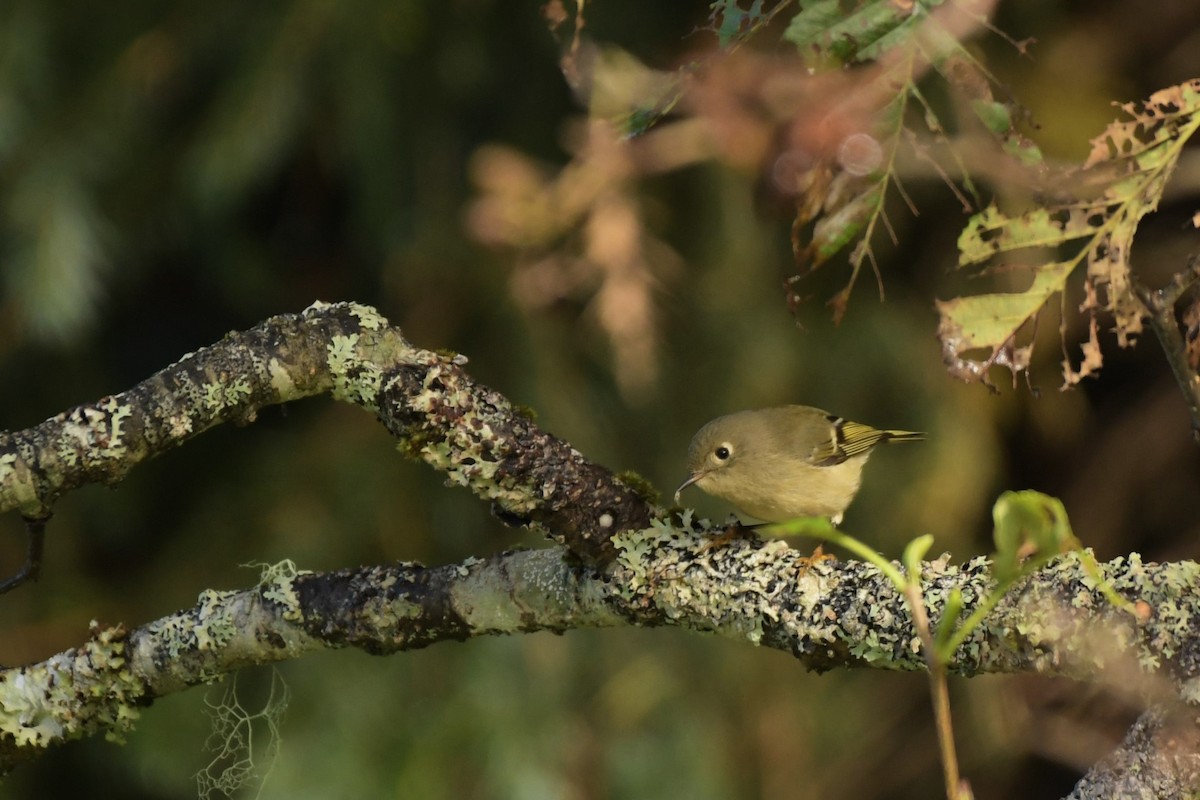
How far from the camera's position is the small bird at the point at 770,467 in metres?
2.43

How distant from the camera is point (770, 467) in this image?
97.2 inches

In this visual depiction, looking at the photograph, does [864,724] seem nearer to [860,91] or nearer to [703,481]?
[703,481]

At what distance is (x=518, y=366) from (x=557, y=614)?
2.21 meters

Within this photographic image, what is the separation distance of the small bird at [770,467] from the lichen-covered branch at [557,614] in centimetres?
88

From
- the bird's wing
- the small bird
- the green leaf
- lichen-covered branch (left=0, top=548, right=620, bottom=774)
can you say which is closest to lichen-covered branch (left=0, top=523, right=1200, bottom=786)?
lichen-covered branch (left=0, top=548, right=620, bottom=774)

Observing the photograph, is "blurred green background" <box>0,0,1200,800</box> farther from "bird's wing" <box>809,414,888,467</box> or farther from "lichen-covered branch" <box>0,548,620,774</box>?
"lichen-covered branch" <box>0,548,620,774</box>

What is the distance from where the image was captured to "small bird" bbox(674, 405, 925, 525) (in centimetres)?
243

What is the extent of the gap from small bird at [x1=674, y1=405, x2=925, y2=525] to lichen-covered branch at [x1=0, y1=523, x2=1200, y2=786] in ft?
2.89

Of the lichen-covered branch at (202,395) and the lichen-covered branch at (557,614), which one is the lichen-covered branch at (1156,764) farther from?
the lichen-covered branch at (202,395)

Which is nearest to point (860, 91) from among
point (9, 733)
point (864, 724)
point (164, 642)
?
point (164, 642)

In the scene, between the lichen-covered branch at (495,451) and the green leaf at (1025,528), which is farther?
the lichen-covered branch at (495,451)

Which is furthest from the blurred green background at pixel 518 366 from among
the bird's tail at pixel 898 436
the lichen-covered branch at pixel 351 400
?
the lichen-covered branch at pixel 351 400

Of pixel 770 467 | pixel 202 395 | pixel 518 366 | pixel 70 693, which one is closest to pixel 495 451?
pixel 202 395

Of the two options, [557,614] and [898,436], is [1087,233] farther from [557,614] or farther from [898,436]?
[898,436]
